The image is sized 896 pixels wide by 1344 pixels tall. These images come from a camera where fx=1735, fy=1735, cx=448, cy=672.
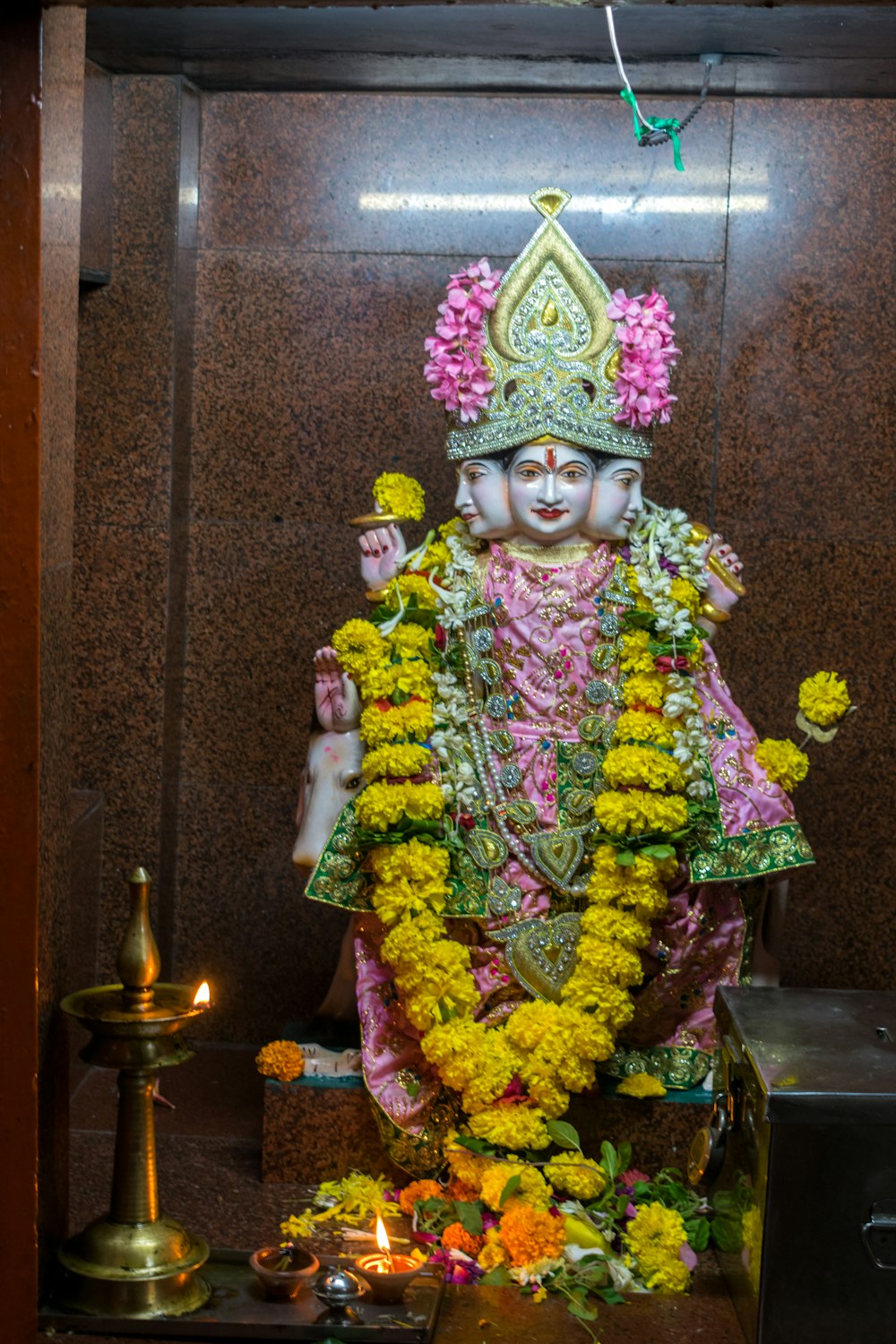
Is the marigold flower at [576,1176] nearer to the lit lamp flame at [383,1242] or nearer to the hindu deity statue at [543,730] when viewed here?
the hindu deity statue at [543,730]

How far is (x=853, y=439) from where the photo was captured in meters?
5.36

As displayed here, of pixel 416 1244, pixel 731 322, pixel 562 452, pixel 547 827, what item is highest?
pixel 731 322

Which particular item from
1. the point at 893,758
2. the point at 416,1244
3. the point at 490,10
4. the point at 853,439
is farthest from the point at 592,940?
the point at 490,10

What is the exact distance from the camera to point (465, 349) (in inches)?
174

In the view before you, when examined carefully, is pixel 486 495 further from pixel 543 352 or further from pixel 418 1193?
pixel 418 1193

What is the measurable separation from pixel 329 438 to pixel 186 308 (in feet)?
1.97

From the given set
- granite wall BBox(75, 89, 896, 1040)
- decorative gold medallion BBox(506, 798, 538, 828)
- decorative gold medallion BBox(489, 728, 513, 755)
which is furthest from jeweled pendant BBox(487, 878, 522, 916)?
granite wall BBox(75, 89, 896, 1040)

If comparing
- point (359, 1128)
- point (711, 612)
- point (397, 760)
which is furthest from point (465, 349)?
point (359, 1128)

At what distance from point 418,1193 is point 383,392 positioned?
2.48 m

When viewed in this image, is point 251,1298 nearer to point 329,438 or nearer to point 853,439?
point 329,438

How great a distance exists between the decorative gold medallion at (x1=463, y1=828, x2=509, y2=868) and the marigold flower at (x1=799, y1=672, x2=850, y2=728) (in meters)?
0.86

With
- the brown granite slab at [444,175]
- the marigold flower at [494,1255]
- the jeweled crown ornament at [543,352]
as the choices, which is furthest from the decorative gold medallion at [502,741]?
the brown granite slab at [444,175]

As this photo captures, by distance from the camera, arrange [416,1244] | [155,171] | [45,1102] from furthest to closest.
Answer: [155,171], [416,1244], [45,1102]

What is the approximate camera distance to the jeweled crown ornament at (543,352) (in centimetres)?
439
